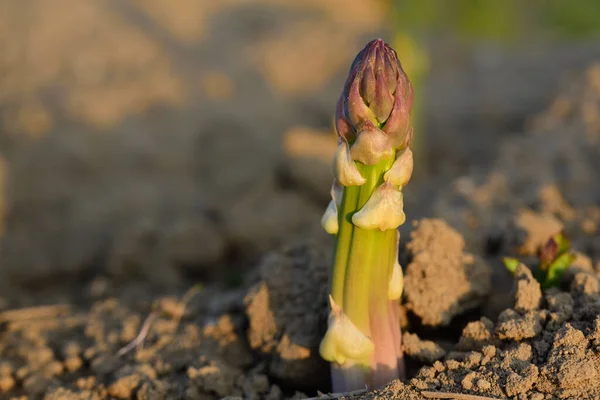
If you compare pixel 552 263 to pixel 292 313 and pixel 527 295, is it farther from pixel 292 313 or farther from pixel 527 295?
pixel 292 313

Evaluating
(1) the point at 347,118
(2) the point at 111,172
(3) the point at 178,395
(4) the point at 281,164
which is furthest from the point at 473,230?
(2) the point at 111,172

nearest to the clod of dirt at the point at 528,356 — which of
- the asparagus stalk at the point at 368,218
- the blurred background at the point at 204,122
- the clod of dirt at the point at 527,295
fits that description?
the clod of dirt at the point at 527,295

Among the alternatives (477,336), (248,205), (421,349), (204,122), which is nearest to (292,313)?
(421,349)

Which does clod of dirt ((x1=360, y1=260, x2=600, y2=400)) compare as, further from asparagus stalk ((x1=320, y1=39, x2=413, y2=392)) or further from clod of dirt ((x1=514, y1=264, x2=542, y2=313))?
asparagus stalk ((x1=320, y1=39, x2=413, y2=392))

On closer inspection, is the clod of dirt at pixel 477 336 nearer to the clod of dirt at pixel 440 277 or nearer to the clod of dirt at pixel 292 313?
the clod of dirt at pixel 440 277

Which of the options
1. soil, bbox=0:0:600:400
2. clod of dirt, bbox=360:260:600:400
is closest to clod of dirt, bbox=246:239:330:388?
soil, bbox=0:0:600:400
